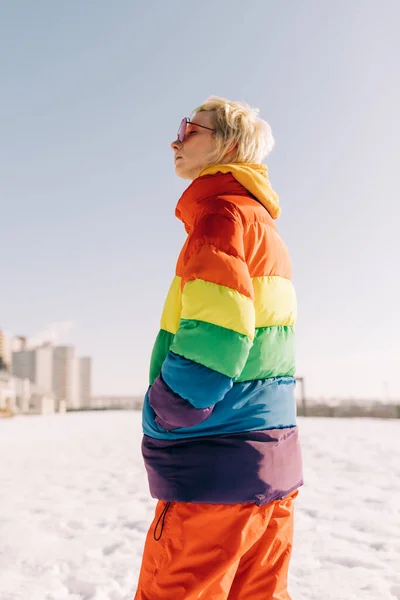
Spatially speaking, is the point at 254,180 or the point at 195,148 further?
the point at 195,148

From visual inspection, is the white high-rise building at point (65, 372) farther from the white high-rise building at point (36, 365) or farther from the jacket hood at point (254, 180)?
the jacket hood at point (254, 180)

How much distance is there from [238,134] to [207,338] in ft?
2.70

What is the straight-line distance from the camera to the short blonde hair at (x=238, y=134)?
174cm

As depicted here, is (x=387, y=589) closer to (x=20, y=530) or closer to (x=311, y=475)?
(x=20, y=530)

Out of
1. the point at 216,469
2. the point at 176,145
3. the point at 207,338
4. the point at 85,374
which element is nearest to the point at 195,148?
the point at 176,145

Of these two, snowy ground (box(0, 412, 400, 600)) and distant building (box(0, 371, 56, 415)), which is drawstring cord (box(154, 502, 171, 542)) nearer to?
snowy ground (box(0, 412, 400, 600))

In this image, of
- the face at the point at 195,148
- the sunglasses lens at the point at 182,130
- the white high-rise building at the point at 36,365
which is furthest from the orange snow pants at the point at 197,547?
the white high-rise building at the point at 36,365

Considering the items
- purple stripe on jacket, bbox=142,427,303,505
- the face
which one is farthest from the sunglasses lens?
purple stripe on jacket, bbox=142,427,303,505

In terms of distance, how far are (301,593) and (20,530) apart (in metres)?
1.97

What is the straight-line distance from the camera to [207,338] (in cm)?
130

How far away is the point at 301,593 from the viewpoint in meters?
2.34

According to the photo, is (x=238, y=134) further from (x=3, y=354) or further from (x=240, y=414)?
(x=3, y=354)

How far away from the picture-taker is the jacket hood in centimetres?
163

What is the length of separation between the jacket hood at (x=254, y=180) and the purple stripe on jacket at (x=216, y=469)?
2.50ft
